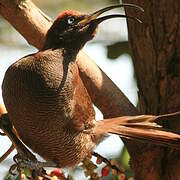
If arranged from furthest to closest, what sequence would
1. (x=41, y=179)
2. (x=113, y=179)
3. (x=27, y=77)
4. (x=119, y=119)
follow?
(x=113, y=179)
(x=119, y=119)
(x=27, y=77)
(x=41, y=179)

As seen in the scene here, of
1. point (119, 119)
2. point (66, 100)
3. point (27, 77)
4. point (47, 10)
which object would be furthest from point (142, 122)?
point (47, 10)

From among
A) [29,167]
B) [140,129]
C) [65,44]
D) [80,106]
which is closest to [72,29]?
[65,44]

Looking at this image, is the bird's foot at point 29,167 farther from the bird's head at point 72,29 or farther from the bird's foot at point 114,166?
the bird's head at point 72,29

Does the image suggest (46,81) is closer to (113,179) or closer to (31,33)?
(31,33)

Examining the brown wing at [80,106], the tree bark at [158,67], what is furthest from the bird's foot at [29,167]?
the tree bark at [158,67]

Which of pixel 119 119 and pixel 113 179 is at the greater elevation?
pixel 119 119

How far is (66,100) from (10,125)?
289 mm

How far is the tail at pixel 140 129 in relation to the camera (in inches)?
120

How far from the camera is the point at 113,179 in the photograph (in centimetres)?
386

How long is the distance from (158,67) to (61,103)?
49cm

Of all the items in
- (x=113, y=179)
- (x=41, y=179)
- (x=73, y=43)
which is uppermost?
(x=73, y=43)

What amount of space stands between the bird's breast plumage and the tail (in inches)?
6.1

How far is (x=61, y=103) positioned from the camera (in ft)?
10.1

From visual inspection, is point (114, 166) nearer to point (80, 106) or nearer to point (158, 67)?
point (80, 106)
